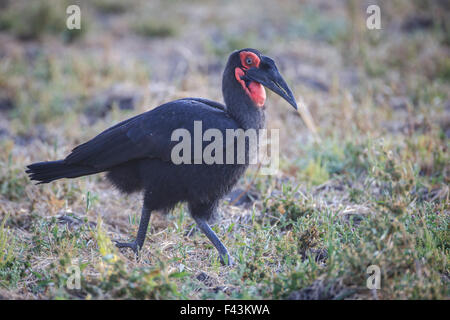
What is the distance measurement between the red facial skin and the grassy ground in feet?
2.59

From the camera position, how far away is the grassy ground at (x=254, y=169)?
233 cm

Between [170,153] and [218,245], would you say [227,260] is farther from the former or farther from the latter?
[170,153]

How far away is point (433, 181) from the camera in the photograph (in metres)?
3.68

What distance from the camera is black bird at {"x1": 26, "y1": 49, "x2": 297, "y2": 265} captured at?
2754 millimetres

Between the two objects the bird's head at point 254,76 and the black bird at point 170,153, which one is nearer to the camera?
the black bird at point 170,153

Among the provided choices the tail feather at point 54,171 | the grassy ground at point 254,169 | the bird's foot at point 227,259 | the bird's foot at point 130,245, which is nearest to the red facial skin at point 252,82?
the grassy ground at point 254,169

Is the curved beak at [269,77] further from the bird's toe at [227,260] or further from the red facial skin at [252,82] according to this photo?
the bird's toe at [227,260]

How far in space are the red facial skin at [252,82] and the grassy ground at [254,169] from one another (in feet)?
2.59

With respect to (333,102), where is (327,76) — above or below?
above

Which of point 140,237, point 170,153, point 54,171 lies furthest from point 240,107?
point 54,171

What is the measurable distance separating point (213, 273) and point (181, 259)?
0.23 meters

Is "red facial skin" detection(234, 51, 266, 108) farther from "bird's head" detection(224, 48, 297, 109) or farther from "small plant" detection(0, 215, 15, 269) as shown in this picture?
"small plant" detection(0, 215, 15, 269)
